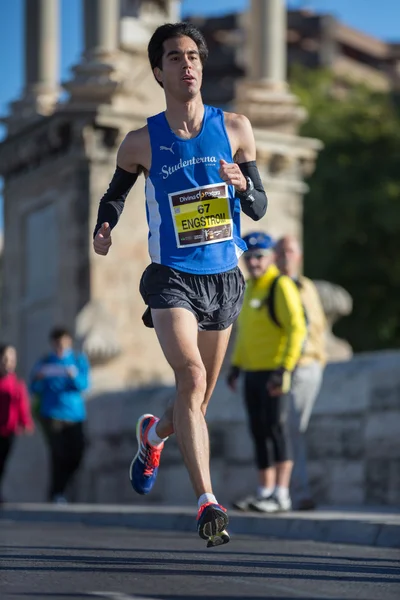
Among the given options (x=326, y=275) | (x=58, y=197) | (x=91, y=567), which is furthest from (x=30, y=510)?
(x=326, y=275)

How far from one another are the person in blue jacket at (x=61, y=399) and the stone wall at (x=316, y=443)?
0.63m

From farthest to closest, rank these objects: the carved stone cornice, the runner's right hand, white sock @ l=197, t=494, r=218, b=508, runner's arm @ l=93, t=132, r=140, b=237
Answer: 1. the carved stone cornice
2. runner's arm @ l=93, t=132, r=140, b=237
3. the runner's right hand
4. white sock @ l=197, t=494, r=218, b=508

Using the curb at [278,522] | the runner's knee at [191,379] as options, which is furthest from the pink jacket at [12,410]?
the runner's knee at [191,379]

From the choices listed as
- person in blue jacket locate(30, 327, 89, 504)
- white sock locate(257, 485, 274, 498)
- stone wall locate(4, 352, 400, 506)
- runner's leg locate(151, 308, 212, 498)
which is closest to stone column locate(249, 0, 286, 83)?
stone wall locate(4, 352, 400, 506)

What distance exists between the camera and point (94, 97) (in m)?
21.3

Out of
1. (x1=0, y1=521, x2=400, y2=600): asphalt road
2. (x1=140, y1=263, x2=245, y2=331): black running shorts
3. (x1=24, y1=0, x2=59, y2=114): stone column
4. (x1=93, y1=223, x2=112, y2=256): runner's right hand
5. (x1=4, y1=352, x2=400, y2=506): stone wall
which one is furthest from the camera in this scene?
(x1=24, y1=0, x2=59, y2=114): stone column

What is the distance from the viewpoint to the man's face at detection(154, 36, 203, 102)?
7.67 metres

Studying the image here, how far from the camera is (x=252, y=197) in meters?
7.72

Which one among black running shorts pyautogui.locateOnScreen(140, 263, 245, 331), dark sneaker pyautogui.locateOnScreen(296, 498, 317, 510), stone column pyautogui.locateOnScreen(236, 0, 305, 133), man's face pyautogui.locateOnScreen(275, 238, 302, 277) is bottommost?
dark sneaker pyautogui.locateOnScreen(296, 498, 317, 510)

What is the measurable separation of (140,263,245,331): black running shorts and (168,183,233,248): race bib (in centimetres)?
15

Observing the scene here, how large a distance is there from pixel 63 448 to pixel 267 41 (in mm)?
9485

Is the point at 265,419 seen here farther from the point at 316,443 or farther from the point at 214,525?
the point at 214,525

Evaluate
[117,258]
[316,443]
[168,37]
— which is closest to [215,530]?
[168,37]

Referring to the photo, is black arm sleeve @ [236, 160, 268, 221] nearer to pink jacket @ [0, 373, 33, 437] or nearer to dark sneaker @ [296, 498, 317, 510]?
dark sneaker @ [296, 498, 317, 510]
